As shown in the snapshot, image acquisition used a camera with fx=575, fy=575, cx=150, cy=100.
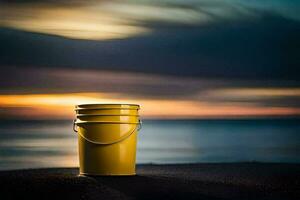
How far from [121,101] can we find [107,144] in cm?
127

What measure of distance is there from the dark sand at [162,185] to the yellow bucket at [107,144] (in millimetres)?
170

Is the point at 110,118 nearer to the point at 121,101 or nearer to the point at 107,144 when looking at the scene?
the point at 107,144

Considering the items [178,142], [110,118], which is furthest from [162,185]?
[178,142]

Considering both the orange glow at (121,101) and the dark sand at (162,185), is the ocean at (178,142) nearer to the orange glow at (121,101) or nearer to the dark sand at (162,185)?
the orange glow at (121,101)

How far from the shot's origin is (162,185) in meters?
3.90

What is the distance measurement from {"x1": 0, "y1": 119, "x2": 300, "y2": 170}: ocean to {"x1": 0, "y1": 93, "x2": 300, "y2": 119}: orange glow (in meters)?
0.07

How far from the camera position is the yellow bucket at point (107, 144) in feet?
14.5

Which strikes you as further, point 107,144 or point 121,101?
point 121,101

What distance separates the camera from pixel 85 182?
3.98 meters

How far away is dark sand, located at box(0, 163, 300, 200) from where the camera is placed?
140 inches

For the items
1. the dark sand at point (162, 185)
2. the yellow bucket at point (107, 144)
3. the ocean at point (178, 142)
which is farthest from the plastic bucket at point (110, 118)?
the ocean at point (178, 142)

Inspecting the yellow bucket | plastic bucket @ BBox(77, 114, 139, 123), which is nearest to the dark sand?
the yellow bucket

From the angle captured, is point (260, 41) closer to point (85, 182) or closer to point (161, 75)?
point (161, 75)

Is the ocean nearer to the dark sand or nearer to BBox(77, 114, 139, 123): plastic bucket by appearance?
the dark sand
